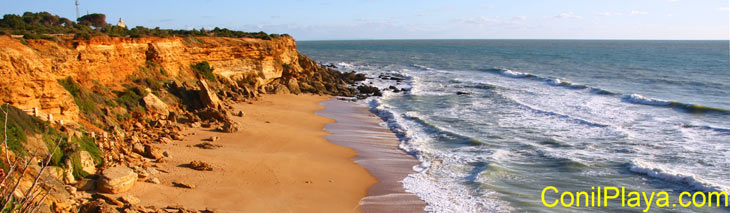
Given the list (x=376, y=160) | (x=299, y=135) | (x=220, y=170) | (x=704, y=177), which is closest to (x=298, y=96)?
(x=299, y=135)

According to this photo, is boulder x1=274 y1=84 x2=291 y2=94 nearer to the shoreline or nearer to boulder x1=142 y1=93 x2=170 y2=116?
the shoreline

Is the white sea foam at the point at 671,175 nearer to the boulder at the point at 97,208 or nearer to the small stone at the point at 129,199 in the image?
the small stone at the point at 129,199

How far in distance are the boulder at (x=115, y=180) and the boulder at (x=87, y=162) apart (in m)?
0.44

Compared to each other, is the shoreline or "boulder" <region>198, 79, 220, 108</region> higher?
"boulder" <region>198, 79, 220, 108</region>

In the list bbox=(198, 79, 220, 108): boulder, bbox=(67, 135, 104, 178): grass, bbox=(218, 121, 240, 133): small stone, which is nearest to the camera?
bbox=(67, 135, 104, 178): grass

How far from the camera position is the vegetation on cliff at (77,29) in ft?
64.2

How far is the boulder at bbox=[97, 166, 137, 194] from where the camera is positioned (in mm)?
10797

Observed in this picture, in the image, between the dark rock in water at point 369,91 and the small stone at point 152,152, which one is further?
the dark rock in water at point 369,91

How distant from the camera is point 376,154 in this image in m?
18.3

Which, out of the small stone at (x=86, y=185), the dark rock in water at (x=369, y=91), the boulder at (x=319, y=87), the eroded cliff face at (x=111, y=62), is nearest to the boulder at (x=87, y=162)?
the small stone at (x=86, y=185)

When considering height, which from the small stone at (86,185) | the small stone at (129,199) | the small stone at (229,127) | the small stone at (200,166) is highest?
the small stone at (86,185)

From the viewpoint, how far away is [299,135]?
811 inches

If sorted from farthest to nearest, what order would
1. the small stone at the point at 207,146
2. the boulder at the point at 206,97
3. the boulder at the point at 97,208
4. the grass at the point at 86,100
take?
the boulder at the point at 206,97 < the small stone at the point at 207,146 < the grass at the point at 86,100 < the boulder at the point at 97,208

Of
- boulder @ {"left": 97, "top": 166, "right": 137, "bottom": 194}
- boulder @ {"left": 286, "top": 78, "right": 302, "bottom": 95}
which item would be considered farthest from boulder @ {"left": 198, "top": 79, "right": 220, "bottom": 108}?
boulder @ {"left": 286, "top": 78, "right": 302, "bottom": 95}
